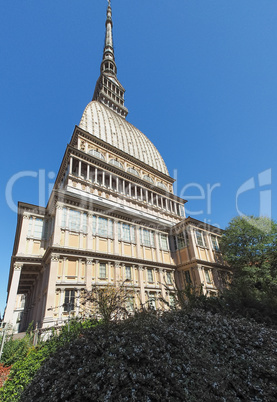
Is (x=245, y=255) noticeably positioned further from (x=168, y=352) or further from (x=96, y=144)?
(x=96, y=144)

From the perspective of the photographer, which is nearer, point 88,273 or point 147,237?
point 88,273

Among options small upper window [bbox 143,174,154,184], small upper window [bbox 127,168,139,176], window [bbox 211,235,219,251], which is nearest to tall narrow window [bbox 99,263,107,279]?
window [bbox 211,235,219,251]

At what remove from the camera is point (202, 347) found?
16.8 ft

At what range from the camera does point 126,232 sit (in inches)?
993

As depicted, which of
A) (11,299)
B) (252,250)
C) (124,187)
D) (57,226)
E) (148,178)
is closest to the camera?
(11,299)

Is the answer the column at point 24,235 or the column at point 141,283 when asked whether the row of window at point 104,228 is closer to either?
the column at point 141,283

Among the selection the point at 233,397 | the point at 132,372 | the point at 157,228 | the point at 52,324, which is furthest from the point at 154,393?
the point at 157,228

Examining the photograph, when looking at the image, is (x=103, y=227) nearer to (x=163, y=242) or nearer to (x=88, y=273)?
(x=88, y=273)

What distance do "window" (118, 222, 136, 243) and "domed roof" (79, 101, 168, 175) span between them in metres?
17.7

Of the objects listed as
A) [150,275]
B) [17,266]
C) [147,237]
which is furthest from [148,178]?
[17,266]

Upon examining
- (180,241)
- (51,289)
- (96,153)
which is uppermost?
(96,153)

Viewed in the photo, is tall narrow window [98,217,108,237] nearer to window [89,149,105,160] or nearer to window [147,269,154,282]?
window [147,269,154,282]

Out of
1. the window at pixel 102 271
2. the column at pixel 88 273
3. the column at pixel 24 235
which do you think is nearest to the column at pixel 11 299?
the column at pixel 24 235

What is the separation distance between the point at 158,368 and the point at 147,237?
23.6 meters
